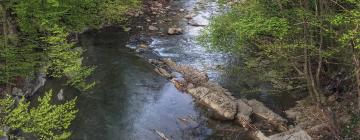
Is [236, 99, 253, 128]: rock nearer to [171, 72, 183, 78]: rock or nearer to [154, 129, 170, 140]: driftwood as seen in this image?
[154, 129, 170, 140]: driftwood

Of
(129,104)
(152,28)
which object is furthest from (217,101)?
(152,28)

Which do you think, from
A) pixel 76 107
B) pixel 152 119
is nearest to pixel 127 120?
pixel 152 119

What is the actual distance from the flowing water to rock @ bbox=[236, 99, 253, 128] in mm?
528

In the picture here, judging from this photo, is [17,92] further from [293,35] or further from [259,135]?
[293,35]

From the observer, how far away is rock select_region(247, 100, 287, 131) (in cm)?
2189

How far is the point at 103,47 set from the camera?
32812mm

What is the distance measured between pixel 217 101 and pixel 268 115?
316 cm

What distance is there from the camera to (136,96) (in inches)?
1007

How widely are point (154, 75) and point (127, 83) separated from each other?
2488mm

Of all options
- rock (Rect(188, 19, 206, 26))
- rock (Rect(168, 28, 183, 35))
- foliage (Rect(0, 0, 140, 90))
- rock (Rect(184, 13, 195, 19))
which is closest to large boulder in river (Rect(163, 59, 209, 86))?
rock (Rect(168, 28, 183, 35))

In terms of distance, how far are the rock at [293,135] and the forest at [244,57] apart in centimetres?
82

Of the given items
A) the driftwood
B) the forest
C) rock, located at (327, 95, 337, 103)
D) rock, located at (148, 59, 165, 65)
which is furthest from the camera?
rock, located at (148, 59, 165, 65)

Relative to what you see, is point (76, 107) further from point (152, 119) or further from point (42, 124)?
point (42, 124)

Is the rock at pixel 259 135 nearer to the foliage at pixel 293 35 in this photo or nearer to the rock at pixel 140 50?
the foliage at pixel 293 35
